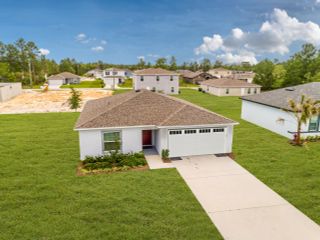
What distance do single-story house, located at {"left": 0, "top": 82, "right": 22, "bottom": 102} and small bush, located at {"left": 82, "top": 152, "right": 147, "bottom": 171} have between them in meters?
32.9

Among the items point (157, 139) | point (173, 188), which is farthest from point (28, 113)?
point (173, 188)

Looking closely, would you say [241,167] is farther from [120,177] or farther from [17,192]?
[17,192]

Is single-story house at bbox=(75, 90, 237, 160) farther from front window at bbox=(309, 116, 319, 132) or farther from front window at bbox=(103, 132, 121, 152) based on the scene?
front window at bbox=(309, 116, 319, 132)

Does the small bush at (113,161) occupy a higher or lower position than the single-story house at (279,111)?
lower

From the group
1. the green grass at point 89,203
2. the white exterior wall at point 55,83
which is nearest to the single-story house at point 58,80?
the white exterior wall at point 55,83

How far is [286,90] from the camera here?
22469 mm

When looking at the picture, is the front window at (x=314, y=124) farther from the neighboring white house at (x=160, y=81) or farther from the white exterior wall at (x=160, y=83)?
the white exterior wall at (x=160, y=83)

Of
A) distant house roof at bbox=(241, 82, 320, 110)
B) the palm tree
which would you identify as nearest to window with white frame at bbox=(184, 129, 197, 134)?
the palm tree

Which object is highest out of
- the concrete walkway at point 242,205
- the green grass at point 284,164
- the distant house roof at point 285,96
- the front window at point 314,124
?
the distant house roof at point 285,96

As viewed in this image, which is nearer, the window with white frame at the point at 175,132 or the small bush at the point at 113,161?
the small bush at the point at 113,161

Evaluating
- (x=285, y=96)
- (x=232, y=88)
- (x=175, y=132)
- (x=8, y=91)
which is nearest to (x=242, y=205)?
(x=175, y=132)

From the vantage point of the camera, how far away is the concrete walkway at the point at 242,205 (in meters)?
7.72

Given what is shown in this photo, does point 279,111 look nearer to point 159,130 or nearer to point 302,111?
point 302,111

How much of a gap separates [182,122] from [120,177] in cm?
475
